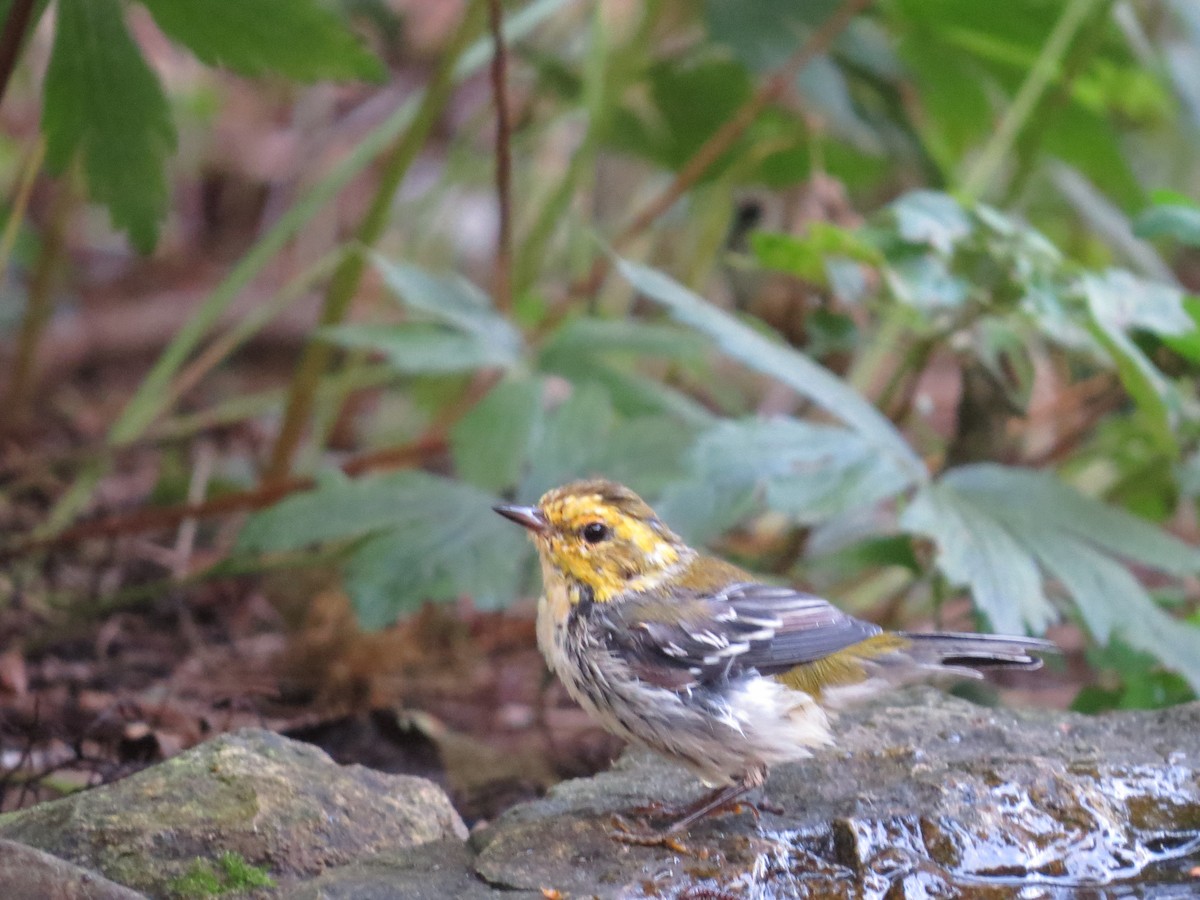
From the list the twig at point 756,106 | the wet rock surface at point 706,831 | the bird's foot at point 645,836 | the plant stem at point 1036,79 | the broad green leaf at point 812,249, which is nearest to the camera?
the wet rock surface at point 706,831

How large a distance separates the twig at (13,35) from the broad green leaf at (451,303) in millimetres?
1082

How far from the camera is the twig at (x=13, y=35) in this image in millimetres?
2541

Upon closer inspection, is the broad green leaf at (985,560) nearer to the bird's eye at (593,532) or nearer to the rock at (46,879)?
the bird's eye at (593,532)

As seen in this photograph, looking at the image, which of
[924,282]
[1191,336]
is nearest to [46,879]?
[924,282]

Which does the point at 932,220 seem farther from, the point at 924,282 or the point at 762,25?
the point at 762,25

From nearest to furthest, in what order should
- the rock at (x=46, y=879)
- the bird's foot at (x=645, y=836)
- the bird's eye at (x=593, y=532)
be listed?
the rock at (x=46, y=879) < the bird's foot at (x=645, y=836) < the bird's eye at (x=593, y=532)

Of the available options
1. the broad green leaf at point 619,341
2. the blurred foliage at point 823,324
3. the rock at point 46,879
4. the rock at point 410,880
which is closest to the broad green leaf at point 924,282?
the blurred foliage at point 823,324

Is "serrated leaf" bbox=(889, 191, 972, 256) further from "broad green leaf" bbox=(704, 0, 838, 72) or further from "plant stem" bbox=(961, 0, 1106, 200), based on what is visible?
"broad green leaf" bbox=(704, 0, 838, 72)

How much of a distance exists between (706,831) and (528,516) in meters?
0.76

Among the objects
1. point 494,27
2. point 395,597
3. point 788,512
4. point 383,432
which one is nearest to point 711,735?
point 788,512

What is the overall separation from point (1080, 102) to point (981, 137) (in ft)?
2.55

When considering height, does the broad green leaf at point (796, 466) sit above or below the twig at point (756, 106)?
below

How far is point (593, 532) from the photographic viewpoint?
278cm

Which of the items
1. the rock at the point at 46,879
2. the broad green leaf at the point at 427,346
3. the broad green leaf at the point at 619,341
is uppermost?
the broad green leaf at the point at 619,341
